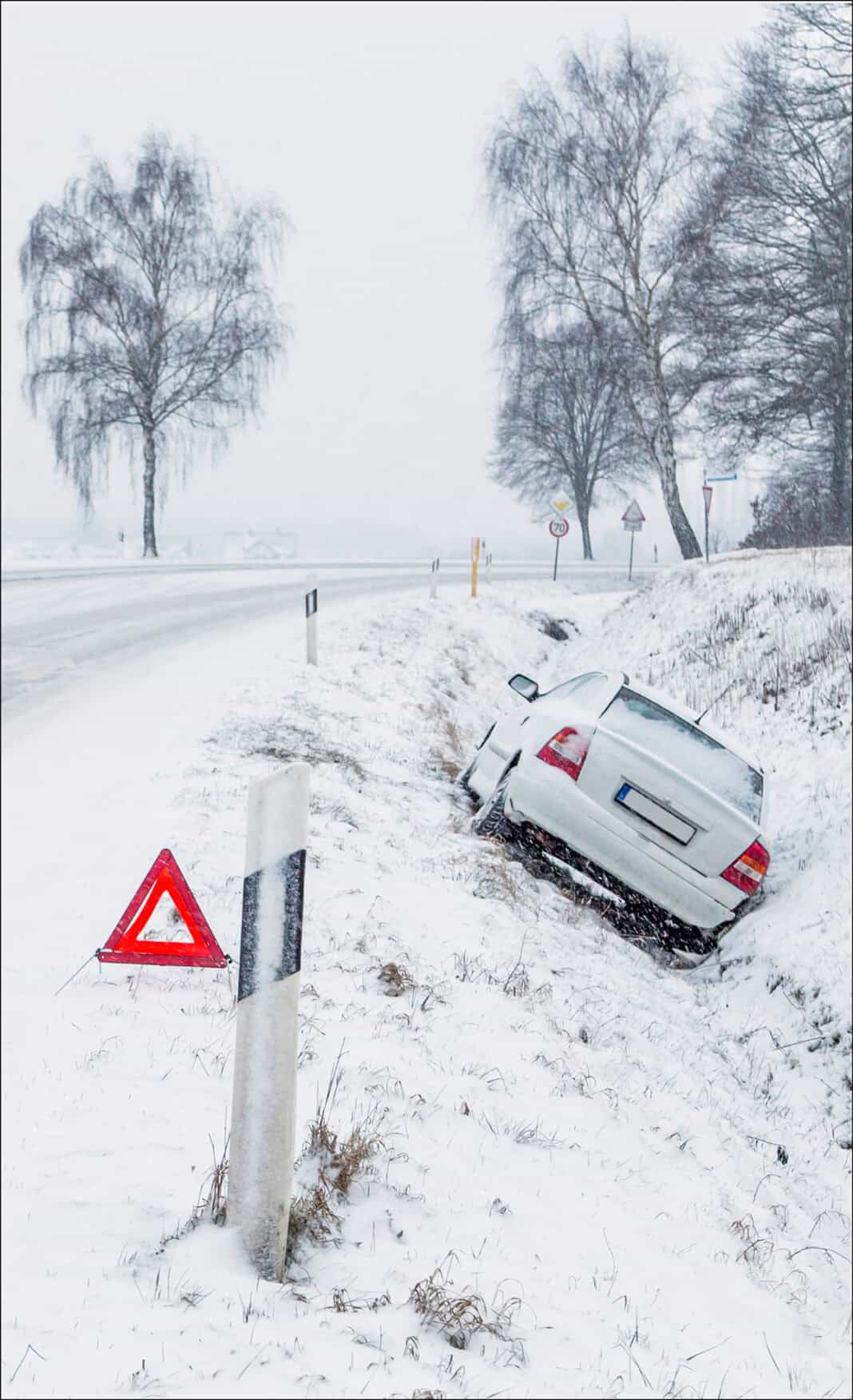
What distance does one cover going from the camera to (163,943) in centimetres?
372

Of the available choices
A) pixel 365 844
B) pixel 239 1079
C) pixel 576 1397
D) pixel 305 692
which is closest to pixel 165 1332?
pixel 239 1079

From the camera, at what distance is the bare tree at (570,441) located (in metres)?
36.6

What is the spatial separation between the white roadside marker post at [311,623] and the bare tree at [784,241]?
12.3 meters

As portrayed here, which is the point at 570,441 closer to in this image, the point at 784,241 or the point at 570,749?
the point at 784,241

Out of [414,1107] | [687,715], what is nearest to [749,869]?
[687,715]

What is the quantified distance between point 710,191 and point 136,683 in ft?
59.8

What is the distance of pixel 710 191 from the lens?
2127 cm

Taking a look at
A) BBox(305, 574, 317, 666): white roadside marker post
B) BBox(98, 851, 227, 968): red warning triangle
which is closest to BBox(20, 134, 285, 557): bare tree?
BBox(305, 574, 317, 666): white roadside marker post

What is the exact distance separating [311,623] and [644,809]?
531 cm

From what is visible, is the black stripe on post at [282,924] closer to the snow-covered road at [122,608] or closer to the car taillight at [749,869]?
the car taillight at [749,869]

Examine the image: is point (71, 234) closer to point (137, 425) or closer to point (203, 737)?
point (137, 425)

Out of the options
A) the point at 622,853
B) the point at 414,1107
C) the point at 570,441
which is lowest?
the point at 414,1107

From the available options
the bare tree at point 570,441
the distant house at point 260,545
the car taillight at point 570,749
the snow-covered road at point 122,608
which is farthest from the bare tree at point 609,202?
the car taillight at point 570,749

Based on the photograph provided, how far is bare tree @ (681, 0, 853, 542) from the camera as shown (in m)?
19.3
